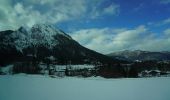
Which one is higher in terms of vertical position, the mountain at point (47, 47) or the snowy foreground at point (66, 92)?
the mountain at point (47, 47)

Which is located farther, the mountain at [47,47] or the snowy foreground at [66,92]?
the mountain at [47,47]

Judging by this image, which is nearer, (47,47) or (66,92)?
(66,92)

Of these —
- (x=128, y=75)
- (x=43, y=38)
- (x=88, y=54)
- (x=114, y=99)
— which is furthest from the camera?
(x=43, y=38)

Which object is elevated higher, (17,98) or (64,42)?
(64,42)

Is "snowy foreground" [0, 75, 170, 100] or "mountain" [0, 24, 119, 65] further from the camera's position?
"mountain" [0, 24, 119, 65]

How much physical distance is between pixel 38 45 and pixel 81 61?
187 feet

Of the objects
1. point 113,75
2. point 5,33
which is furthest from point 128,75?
point 5,33

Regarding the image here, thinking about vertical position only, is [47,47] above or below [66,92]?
above

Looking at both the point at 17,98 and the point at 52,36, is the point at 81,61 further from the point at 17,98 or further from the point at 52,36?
the point at 17,98

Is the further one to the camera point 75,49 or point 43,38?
point 43,38

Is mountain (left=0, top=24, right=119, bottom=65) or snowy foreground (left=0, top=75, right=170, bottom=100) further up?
mountain (left=0, top=24, right=119, bottom=65)

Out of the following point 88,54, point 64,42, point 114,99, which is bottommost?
point 114,99

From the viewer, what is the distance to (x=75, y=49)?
148 m

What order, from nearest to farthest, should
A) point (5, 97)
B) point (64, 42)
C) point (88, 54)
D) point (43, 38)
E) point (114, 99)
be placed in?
1. point (5, 97)
2. point (114, 99)
3. point (88, 54)
4. point (64, 42)
5. point (43, 38)
